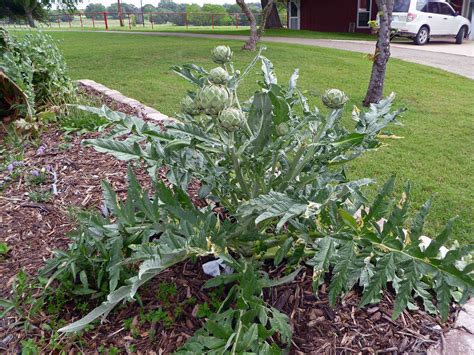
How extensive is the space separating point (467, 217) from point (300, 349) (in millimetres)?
1972

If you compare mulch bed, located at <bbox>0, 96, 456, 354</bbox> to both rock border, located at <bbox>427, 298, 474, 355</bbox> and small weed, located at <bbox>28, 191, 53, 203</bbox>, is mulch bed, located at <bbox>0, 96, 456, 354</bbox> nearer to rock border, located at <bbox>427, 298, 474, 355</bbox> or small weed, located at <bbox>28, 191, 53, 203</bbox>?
rock border, located at <bbox>427, 298, 474, 355</bbox>

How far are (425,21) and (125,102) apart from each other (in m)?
13.9

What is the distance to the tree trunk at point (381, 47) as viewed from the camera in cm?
541

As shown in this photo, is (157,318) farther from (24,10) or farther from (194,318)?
(24,10)

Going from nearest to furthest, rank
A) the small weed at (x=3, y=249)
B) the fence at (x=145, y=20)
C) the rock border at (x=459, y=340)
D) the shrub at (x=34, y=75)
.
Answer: the rock border at (x=459, y=340), the small weed at (x=3, y=249), the shrub at (x=34, y=75), the fence at (x=145, y=20)

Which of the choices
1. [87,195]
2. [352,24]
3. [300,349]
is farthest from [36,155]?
[352,24]

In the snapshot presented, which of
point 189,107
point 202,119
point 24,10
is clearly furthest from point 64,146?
point 24,10

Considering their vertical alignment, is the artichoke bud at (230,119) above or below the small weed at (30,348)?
above

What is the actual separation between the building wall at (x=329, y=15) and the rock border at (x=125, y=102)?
18527mm

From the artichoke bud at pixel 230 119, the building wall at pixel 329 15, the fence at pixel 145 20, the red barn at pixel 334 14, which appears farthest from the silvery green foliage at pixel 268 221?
the fence at pixel 145 20

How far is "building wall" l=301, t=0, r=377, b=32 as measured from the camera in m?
21.7

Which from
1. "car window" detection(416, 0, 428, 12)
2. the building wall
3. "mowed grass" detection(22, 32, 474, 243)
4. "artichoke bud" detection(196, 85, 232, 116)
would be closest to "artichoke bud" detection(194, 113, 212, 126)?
"artichoke bud" detection(196, 85, 232, 116)

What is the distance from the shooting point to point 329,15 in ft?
74.0

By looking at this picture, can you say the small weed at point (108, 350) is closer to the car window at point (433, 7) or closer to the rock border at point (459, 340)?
the rock border at point (459, 340)
